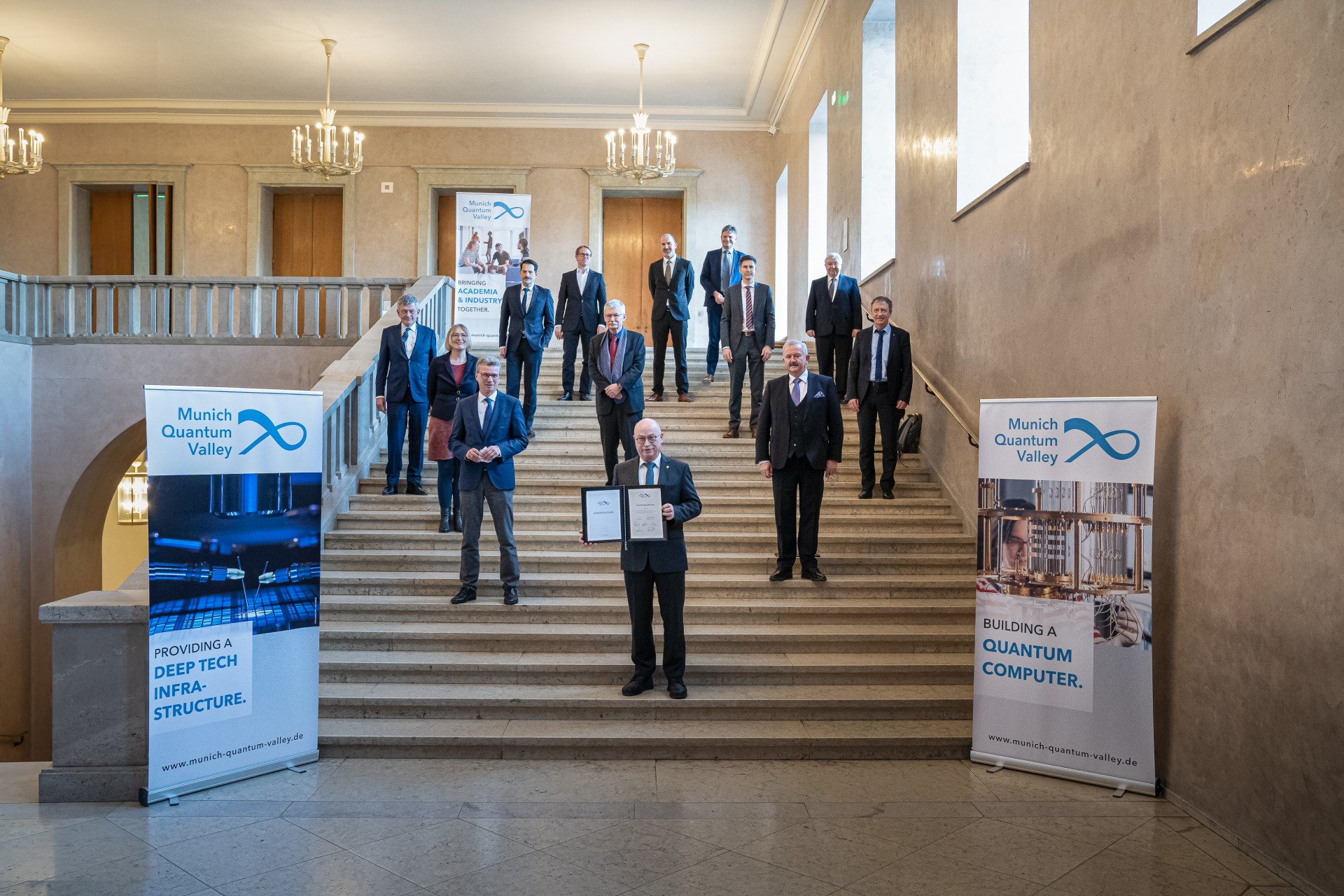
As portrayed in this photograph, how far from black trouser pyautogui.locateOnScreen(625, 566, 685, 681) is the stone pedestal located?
2.34 metres

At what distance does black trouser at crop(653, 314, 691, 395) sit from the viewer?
379 inches

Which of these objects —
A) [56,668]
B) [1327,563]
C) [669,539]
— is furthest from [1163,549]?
[56,668]

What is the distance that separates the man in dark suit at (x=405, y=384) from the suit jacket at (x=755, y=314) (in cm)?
255

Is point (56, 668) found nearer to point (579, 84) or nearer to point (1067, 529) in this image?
point (1067, 529)

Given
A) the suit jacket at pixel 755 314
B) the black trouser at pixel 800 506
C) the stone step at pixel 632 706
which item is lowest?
the stone step at pixel 632 706

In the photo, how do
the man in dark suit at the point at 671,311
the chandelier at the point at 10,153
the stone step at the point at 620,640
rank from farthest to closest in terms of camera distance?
the chandelier at the point at 10,153
the man in dark suit at the point at 671,311
the stone step at the point at 620,640

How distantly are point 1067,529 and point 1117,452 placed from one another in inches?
17.4

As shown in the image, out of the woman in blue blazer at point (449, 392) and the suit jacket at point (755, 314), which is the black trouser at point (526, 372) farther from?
the suit jacket at point (755, 314)

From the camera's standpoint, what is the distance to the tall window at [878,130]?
9859 millimetres

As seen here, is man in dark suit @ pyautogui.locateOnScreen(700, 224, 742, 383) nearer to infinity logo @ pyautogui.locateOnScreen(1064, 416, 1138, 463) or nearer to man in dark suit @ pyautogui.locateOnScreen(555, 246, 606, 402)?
man in dark suit @ pyautogui.locateOnScreen(555, 246, 606, 402)

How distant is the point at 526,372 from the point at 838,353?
9.33 feet

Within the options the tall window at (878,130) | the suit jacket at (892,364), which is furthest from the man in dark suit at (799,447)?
the tall window at (878,130)

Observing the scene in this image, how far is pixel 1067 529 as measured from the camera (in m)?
4.62

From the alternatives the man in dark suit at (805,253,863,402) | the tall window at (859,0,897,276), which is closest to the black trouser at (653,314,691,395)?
the man in dark suit at (805,253,863,402)
